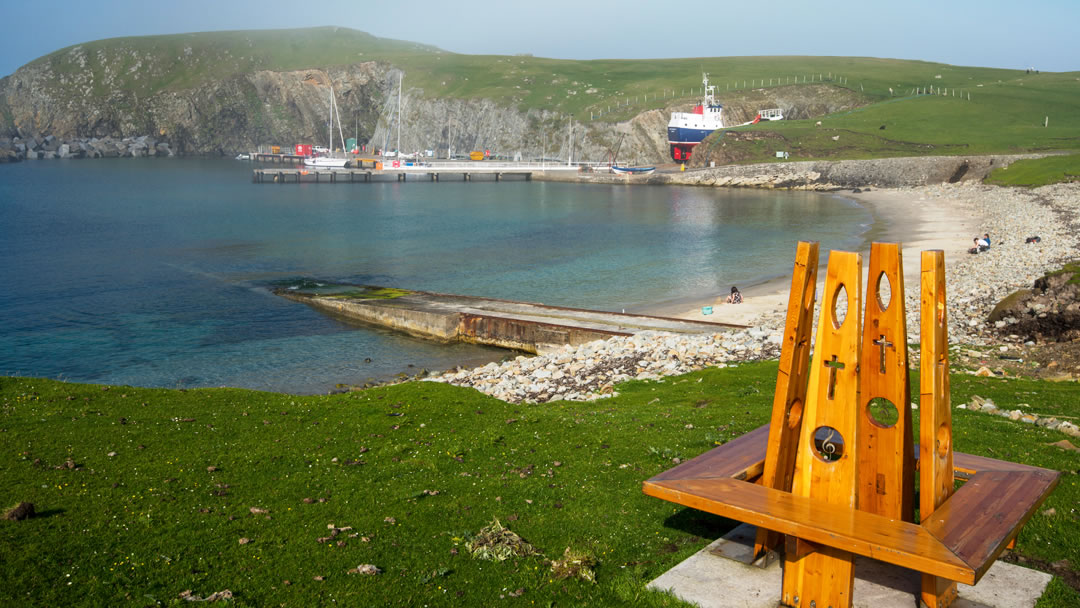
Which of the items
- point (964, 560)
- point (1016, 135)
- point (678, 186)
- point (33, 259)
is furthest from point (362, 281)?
point (1016, 135)

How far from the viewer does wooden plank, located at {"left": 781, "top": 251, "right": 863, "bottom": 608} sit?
719 centimetres

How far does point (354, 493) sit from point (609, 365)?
1438 cm

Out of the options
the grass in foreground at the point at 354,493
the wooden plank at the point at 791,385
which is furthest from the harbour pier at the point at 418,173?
the wooden plank at the point at 791,385

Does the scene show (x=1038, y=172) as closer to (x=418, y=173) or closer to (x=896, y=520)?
(x=896, y=520)

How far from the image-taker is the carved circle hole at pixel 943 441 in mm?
7417

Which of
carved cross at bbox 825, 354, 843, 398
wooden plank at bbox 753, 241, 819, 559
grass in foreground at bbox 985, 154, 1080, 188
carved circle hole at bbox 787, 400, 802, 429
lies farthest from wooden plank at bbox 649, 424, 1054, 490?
grass in foreground at bbox 985, 154, 1080, 188

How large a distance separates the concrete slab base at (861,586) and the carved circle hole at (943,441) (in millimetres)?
1278

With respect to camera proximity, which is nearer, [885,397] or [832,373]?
[885,397]

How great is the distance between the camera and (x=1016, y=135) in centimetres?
12988

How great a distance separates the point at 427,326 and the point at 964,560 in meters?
30.9

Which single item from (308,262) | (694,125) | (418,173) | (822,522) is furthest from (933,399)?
(418,173)

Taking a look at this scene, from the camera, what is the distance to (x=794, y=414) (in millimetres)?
7949

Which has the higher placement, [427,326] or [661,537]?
[661,537]

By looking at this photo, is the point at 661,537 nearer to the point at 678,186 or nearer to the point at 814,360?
the point at 814,360
